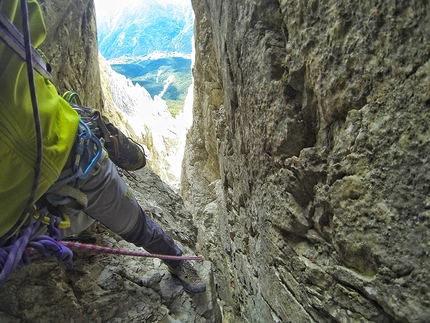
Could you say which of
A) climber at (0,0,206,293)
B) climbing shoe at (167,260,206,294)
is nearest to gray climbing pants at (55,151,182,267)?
climber at (0,0,206,293)

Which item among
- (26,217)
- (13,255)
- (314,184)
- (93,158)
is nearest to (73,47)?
(93,158)

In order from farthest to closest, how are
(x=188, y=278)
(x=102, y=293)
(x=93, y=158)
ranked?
1. (x=188, y=278)
2. (x=102, y=293)
3. (x=93, y=158)

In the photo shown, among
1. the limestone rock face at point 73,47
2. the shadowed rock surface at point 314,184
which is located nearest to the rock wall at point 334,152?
the shadowed rock surface at point 314,184

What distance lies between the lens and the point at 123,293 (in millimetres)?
1986

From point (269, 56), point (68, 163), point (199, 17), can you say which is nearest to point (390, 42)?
point (269, 56)

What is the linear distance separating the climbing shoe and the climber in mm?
828

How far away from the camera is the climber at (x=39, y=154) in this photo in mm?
988

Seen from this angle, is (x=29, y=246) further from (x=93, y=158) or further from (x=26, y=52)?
(x=26, y=52)

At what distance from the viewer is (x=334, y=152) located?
139 centimetres

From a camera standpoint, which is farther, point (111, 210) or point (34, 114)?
point (111, 210)

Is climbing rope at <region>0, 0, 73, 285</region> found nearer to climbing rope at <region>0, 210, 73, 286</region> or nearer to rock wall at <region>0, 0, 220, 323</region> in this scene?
climbing rope at <region>0, 210, 73, 286</region>

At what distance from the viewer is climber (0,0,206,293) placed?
0.99 m

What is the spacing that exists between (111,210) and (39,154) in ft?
2.19

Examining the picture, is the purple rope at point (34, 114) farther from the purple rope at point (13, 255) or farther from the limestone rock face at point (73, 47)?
the limestone rock face at point (73, 47)
